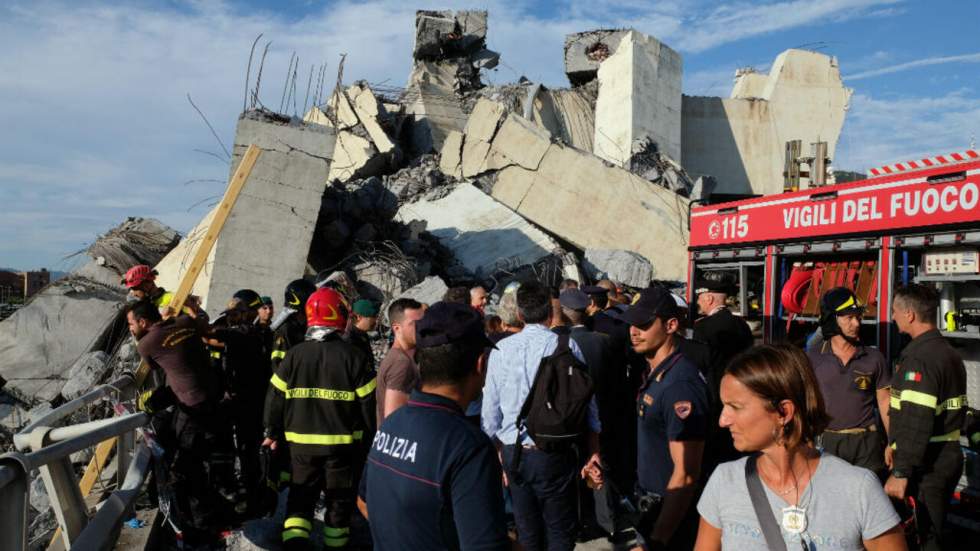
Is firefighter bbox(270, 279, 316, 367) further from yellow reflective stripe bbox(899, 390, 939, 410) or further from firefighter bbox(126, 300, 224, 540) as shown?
yellow reflective stripe bbox(899, 390, 939, 410)

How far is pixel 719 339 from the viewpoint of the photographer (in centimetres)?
515

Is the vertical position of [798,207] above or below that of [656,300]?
above

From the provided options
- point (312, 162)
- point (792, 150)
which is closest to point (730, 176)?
point (792, 150)

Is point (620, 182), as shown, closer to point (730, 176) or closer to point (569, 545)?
point (730, 176)

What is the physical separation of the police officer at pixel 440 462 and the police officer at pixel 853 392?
2.88 metres

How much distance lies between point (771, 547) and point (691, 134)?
17.9 metres

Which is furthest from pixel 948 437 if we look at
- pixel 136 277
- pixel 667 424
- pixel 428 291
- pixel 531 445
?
pixel 428 291

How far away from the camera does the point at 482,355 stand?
2.28 meters

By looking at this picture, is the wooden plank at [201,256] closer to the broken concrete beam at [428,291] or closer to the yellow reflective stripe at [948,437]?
the broken concrete beam at [428,291]

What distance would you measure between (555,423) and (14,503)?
231 cm

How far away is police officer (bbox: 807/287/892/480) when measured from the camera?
13.8 ft

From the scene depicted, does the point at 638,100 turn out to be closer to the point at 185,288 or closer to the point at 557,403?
the point at 185,288

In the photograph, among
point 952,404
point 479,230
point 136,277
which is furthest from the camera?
point 479,230

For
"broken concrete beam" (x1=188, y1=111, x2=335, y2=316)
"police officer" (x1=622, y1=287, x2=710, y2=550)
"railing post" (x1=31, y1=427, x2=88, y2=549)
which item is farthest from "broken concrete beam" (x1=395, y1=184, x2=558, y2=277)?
"railing post" (x1=31, y1=427, x2=88, y2=549)
